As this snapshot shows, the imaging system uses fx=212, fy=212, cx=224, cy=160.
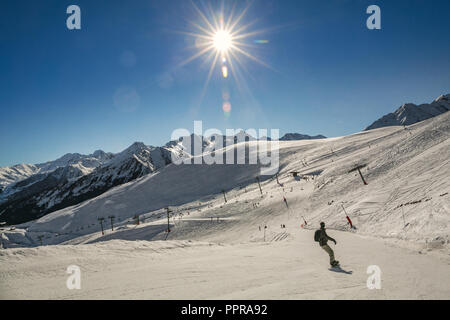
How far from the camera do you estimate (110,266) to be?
8.54 meters

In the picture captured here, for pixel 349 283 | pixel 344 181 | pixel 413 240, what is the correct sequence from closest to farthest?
pixel 349 283 → pixel 413 240 → pixel 344 181

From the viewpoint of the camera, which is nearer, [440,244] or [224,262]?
[224,262]

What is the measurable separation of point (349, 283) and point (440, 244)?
22.2 feet

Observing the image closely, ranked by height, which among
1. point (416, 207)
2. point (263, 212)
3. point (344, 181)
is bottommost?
point (263, 212)

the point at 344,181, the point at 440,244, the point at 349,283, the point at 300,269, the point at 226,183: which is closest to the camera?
the point at 349,283

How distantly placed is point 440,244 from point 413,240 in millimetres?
1359
